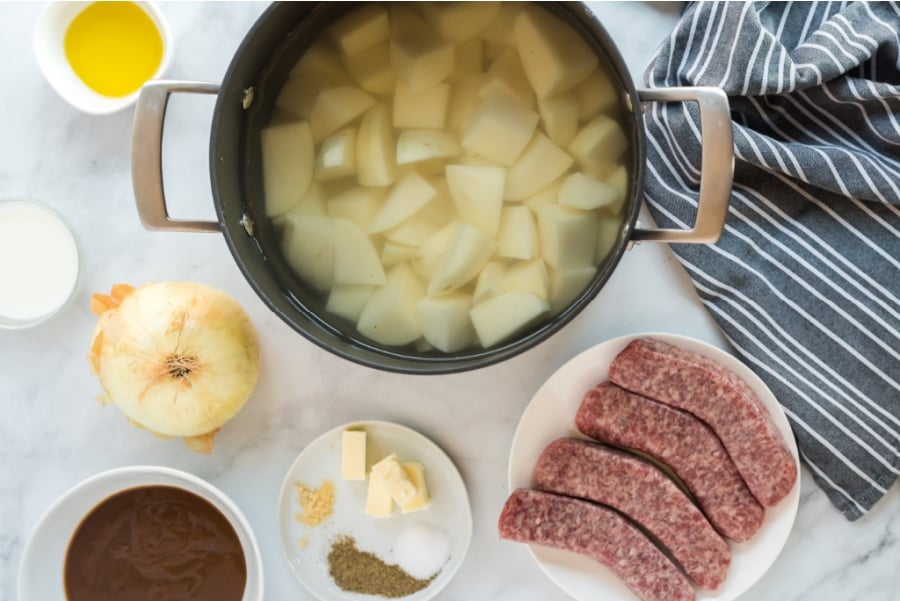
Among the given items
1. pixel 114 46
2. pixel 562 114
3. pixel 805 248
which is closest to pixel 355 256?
pixel 562 114

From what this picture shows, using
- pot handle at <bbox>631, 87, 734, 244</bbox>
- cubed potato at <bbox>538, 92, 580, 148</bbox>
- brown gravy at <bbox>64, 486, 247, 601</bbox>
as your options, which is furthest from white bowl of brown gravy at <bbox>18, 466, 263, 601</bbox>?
pot handle at <bbox>631, 87, 734, 244</bbox>

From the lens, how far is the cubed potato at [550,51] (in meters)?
1.25

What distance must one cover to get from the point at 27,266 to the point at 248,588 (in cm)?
70

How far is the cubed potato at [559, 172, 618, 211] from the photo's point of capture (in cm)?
127

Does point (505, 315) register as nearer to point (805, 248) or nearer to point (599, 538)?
point (599, 538)

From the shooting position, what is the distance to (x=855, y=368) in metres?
1.48

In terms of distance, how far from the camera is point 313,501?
62.2 inches

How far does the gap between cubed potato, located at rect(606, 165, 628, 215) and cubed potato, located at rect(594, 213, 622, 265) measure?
0.04 ft

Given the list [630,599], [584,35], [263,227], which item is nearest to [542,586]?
[630,599]

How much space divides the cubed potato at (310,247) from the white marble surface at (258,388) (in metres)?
0.25

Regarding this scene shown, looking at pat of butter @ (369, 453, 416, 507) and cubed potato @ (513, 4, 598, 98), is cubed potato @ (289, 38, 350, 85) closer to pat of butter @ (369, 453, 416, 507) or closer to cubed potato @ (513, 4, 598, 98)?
cubed potato @ (513, 4, 598, 98)

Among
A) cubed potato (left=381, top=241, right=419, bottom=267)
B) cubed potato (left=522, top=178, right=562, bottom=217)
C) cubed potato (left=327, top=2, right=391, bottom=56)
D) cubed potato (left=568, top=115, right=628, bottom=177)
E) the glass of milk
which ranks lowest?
the glass of milk

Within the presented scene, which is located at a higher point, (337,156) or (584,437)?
(337,156)

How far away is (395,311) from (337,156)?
0.81ft
